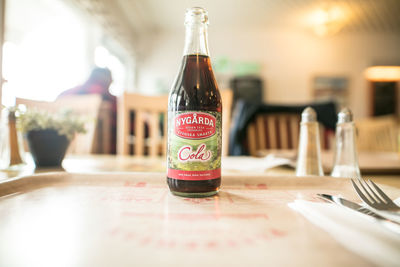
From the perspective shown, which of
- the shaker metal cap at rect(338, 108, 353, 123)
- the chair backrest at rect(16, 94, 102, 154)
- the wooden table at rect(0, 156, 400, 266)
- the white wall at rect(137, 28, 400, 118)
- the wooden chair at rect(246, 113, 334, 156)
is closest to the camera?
the wooden table at rect(0, 156, 400, 266)

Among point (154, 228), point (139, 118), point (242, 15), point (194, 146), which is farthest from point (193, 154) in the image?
point (242, 15)

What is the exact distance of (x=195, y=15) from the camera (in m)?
0.45

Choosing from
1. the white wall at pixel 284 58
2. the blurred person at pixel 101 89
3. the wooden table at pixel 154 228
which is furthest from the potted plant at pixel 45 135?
the white wall at pixel 284 58

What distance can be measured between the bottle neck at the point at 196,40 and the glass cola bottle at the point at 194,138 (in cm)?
1

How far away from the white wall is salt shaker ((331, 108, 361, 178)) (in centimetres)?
432

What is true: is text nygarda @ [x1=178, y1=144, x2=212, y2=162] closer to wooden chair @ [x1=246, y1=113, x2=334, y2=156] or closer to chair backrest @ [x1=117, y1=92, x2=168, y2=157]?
chair backrest @ [x1=117, y1=92, x2=168, y2=157]

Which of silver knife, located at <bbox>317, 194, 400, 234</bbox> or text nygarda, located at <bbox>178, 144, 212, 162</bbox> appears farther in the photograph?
text nygarda, located at <bbox>178, 144, 212, 162</bbox>

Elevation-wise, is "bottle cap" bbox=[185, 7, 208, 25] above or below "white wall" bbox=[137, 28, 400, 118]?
below

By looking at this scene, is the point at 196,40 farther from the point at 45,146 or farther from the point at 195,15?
the point at 45,146

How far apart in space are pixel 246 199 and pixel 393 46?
595cm

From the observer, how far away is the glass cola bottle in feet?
1.30

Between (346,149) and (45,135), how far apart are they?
2.40ft

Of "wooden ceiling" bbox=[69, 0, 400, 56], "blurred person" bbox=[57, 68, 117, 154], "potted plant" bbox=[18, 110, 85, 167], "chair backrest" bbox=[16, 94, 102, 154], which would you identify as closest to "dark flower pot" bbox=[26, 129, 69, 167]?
"potted plant" bbox=[18, 110, 85, 167]

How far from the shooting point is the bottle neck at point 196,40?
1.52 ft
